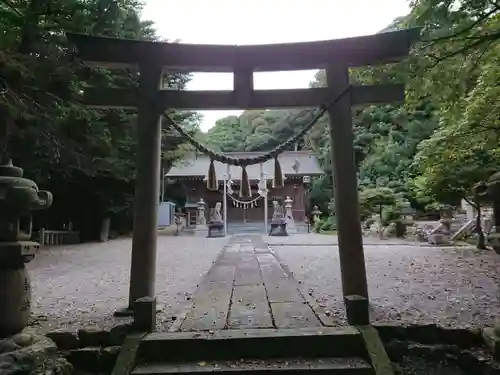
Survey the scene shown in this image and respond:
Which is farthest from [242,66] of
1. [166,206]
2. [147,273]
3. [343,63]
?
[166,206]

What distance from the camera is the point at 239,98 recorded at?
4.17 meters

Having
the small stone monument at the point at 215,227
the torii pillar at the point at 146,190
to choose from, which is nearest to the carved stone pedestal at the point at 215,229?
the small stone monument at the point at 215,227

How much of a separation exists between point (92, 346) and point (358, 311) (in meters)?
2.32

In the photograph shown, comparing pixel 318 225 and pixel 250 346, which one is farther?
pixel 318 225

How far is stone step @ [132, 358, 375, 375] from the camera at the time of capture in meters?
2.73

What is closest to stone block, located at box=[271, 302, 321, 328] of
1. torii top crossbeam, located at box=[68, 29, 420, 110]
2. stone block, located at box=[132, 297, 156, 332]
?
stone block, located at box=[132, 297, 156, 332]

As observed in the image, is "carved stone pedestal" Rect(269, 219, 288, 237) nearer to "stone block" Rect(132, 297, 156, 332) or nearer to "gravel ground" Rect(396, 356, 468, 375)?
"stone block" Rect(132, 297, 156, 332)

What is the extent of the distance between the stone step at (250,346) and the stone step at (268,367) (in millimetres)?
57

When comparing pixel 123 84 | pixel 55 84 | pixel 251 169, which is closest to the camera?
pixel 55 84

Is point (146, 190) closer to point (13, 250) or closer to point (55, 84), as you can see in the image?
point (13, 250)

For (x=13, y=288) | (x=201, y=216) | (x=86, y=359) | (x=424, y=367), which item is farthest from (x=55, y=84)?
(x=201, y=216)

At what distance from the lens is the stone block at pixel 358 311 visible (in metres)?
3.27

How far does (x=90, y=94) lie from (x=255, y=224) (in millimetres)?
21048

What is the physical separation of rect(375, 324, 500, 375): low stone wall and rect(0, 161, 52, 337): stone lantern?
291 centimetres
